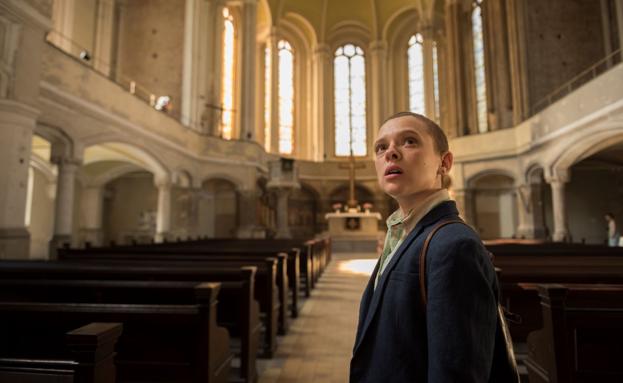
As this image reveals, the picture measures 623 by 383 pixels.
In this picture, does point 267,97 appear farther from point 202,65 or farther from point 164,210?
point 164,210

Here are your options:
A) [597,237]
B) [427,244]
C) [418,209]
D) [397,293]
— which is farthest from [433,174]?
[597,237]

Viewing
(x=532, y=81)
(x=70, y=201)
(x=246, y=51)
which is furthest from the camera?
(x=246, y=51)

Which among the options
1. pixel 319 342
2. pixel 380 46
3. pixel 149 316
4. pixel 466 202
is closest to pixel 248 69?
pixel 380 46

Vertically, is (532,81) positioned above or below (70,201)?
above

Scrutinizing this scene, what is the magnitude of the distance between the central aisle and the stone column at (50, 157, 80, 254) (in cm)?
531

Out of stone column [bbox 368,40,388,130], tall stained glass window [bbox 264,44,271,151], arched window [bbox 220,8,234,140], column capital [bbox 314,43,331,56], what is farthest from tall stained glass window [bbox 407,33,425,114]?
arched window [bbox 220,8,234,140]

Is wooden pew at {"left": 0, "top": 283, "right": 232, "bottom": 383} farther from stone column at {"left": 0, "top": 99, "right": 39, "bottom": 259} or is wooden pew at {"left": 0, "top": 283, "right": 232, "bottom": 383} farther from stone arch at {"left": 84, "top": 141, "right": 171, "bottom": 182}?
stone arch at {"left": 84, "top": 141, "right": 171, "bottom": 182}

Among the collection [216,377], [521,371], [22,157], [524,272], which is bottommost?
[521,371]

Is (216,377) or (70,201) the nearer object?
(216,377)

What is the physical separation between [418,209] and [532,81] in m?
14.9

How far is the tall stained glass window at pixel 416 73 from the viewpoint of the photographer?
21.0 meters

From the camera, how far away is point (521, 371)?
3.13m

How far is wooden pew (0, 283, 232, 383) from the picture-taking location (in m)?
2.12

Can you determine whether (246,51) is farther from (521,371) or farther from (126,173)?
(521,371)
